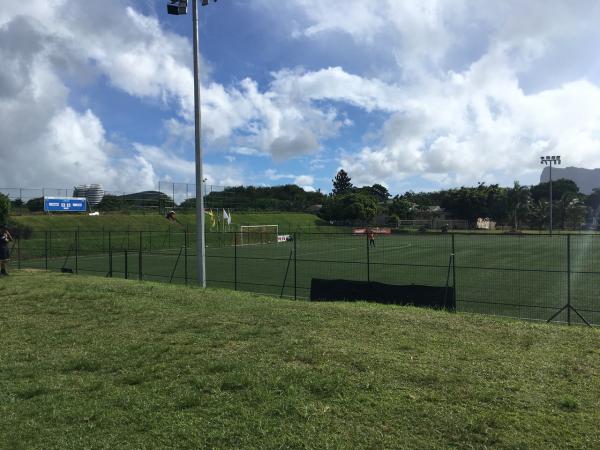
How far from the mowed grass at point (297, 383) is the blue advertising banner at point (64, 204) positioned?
166 feet

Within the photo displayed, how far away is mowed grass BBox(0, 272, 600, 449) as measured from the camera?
12.7 ft

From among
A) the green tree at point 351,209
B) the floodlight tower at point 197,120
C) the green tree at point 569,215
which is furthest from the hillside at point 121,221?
the green tree at point 569,215

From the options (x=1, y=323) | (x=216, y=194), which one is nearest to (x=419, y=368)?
(x=1, y=323)

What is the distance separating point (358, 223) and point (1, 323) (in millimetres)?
84336

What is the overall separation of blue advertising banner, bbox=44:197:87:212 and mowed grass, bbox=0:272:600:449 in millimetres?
50749

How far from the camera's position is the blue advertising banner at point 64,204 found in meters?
54.0

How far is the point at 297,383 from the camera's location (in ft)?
16.2

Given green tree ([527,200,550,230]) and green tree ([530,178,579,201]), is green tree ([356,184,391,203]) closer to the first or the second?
green tree ([530,178,579,201])

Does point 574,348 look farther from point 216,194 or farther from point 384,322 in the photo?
point 216,194

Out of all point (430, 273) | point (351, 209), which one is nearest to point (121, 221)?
point (430, 273)

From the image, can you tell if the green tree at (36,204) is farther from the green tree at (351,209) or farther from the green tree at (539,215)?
the green tree at (539,215)

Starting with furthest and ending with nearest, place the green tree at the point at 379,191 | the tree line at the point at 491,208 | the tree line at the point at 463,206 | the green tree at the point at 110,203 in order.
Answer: the green tree at the point at 379,191 < the tree line at the point at 491,208 < the tree line at the point at 463,206 < the green tree at the point at 110,203

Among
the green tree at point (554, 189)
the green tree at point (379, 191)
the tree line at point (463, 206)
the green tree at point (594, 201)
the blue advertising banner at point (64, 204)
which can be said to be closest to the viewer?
the blue advertising banner at point (64, 204)

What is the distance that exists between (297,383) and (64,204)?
187ft
